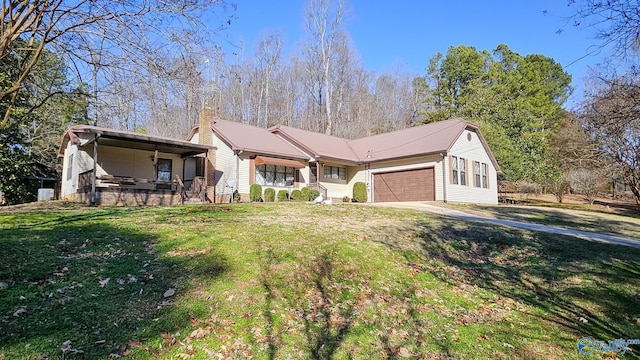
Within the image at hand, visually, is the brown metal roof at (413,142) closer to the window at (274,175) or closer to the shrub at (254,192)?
the window at (274,175)

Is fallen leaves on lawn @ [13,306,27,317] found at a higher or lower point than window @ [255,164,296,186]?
lower

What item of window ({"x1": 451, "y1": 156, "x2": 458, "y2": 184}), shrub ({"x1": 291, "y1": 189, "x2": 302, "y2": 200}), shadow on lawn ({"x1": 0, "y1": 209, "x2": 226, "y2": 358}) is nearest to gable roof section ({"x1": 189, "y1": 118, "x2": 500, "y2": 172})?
window ({"x1": 451, "y1": 156, "x2": 458, "y2": 184})

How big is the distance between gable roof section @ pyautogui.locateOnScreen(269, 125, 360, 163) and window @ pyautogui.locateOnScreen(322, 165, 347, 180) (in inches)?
39.1

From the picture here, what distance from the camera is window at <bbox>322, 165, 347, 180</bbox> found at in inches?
926

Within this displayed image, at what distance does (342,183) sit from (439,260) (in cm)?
1678

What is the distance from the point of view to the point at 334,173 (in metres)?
24.1

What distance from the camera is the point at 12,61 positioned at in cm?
741

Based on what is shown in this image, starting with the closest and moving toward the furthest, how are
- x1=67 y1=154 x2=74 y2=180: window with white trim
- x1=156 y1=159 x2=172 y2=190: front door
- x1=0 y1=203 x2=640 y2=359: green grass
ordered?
x1=0 y1=203 x2=640 y2=359: green grass, x1=67 y1=154 x2=74 y2=180: window with white trim, x1=156 y1=159 x2=172 y2=190: front door

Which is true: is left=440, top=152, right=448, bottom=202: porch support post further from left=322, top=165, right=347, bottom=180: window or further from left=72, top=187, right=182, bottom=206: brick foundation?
left=72, top=187, right=182, bottom=206: brick foundation

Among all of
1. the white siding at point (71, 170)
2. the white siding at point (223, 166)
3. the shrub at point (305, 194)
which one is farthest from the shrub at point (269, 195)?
the white siding at point (71, 170)

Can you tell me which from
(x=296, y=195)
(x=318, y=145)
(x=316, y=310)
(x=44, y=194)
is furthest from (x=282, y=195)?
(x=316, y=310)

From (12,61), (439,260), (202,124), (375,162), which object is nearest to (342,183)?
(375,162)

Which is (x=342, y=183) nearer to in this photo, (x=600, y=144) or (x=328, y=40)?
(x=600, y=144)

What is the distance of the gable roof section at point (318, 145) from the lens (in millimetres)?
22580
